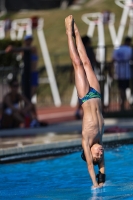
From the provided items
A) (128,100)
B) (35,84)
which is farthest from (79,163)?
(128,100)

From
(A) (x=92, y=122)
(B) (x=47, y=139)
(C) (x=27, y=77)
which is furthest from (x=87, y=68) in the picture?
(C) (x=27, y=77)

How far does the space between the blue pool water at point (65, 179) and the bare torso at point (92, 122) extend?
634 mm

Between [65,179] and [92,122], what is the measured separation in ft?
4.90

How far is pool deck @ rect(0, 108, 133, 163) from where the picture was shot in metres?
10.1

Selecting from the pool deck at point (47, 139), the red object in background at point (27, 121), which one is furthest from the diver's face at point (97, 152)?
the red object in background at point (27, 121)

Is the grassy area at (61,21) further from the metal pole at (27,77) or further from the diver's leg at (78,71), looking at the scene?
the diver's leg at (78,71)

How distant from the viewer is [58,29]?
3306cm

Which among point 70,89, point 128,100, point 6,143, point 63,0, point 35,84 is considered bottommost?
point 63,0

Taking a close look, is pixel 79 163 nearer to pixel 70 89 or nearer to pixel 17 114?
pixel 17 114

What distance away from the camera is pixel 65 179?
9.03 metres

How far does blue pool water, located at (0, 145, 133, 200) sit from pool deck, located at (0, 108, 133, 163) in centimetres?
17

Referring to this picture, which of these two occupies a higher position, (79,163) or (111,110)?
(79,163)

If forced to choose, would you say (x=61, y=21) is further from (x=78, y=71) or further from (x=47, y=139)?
(x=78, y=71)

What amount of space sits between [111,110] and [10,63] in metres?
7.29
